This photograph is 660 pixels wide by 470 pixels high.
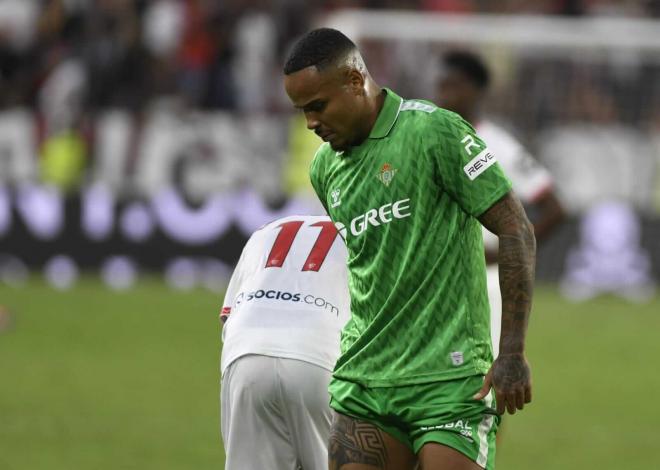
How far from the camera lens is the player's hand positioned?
16.2 ft

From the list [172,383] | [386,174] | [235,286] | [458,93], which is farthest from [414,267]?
[172,383]

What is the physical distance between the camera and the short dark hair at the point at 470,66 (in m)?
8.09

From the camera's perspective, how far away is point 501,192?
16.8 feet

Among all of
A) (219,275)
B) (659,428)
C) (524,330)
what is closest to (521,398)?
(524,330)

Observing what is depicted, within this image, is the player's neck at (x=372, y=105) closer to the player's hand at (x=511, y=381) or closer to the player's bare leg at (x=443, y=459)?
the player's hand at (x=511, y=381)

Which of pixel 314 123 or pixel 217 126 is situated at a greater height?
pixel 314 123

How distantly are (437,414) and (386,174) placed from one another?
0.80 metres

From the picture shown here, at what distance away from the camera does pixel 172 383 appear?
1237 centimetres

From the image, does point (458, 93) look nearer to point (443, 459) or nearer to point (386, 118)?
point (386, 118)

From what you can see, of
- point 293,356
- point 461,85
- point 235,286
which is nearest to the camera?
point 293,356

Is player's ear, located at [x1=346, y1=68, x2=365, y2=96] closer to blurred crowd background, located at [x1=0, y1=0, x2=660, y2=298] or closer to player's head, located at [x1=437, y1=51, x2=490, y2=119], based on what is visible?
player's head, located at [x1=437, y1=51, x2=490, y2=119]

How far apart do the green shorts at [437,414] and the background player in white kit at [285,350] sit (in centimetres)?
29

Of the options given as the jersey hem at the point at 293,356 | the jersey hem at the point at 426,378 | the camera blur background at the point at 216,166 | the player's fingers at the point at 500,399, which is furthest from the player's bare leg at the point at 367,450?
the camera blur background at the point at 216,166

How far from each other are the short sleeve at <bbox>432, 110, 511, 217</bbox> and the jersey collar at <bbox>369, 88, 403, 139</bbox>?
205 mm
